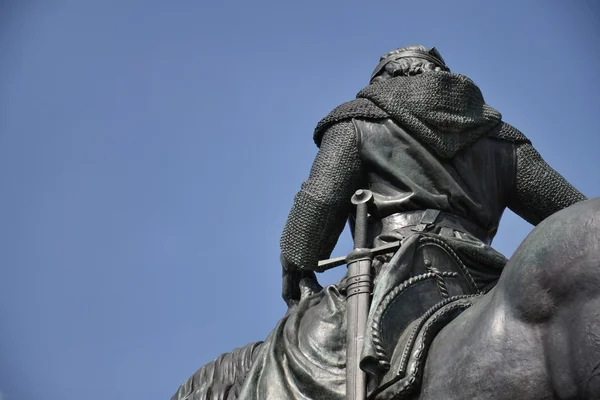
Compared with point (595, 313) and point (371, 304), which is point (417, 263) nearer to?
point (371, 304)

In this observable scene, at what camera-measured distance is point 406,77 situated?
944cm

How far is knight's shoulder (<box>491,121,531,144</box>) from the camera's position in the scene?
930 cm

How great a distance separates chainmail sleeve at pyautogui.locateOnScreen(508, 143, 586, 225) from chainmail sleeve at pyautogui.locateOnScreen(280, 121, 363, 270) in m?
1.25

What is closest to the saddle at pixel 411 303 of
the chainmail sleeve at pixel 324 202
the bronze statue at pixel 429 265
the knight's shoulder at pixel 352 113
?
the bronze statue at pixel 429 265

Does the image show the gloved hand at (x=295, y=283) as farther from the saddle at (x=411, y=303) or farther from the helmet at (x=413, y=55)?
the helmet at (x=413, y=55)

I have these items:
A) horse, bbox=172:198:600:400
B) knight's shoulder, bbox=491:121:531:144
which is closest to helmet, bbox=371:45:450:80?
knight's shoulder, bbox=491:121:531:144

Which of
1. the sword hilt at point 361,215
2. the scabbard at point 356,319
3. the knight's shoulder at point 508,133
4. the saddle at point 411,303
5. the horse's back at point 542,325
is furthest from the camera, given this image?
the knight's shoulder at point 508,133

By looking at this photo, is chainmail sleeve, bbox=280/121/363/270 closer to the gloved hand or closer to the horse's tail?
the gloved hand

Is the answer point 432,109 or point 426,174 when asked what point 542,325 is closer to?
point 426,174

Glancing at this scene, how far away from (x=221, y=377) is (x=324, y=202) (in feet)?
5.00

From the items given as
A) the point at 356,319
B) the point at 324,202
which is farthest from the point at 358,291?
the point at 324,202

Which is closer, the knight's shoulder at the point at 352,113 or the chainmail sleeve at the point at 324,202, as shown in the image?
the chainmail sleeve at the point at 324,202

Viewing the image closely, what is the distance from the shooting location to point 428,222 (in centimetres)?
865

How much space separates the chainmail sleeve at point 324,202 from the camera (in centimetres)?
898
